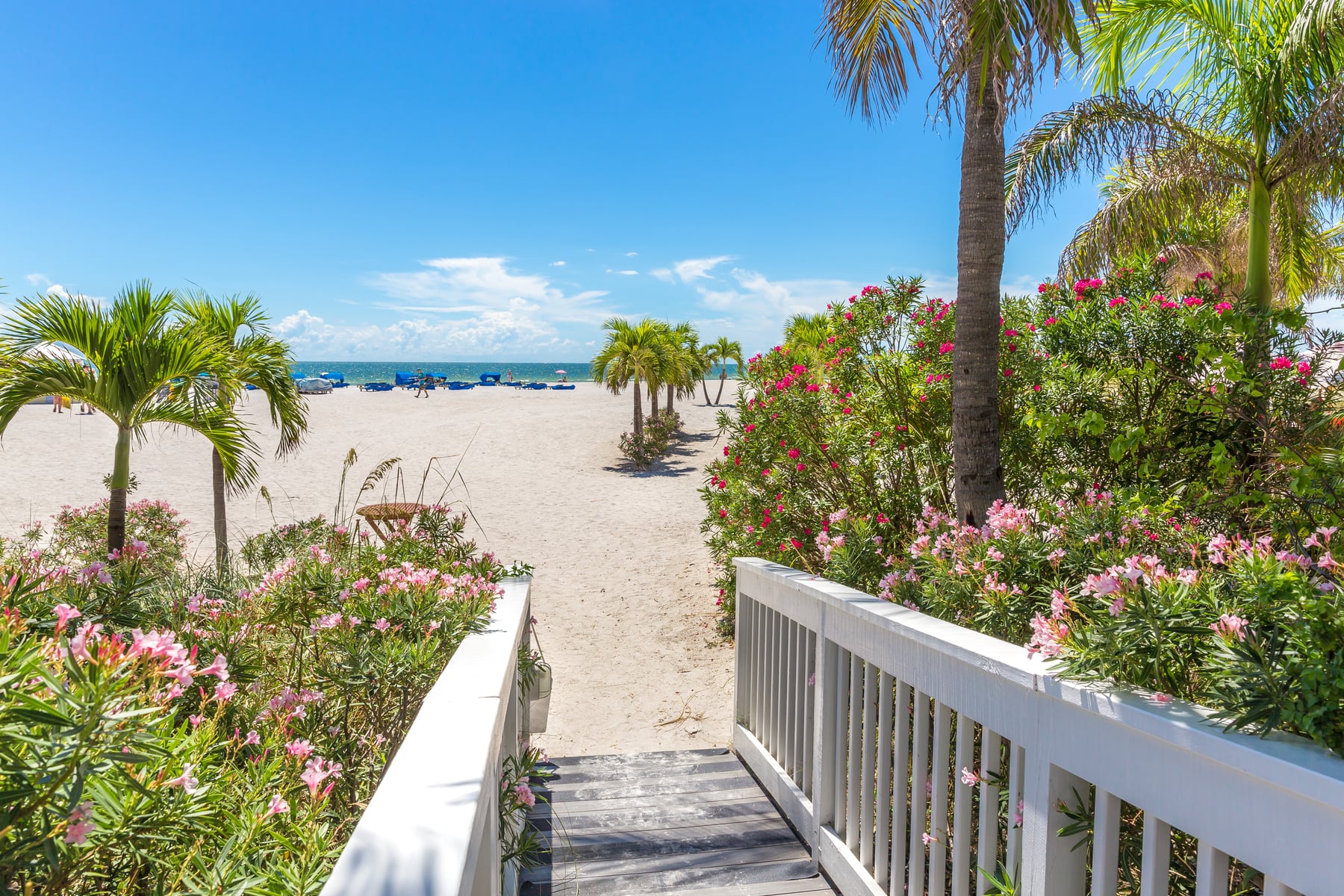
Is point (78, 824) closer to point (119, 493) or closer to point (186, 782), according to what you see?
point (186, 782)

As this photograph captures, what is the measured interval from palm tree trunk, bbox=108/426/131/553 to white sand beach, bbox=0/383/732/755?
6.40ft

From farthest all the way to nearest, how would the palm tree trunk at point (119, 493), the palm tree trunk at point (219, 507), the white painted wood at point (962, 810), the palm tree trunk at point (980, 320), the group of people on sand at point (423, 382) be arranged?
the group of people on sand at point (423, 382), the palm tree trunk at point (219, 507), the palm tree trunk at point (119, 493), the palm tree trunk at point (980, 320), the white painted wood at point (962, 810)

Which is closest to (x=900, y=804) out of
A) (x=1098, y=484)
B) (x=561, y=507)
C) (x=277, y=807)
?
(x=277, y=807)

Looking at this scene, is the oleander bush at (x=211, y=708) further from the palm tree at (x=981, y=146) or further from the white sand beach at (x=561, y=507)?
the white sand beach at (x=561, y=507)

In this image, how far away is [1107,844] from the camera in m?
1.33

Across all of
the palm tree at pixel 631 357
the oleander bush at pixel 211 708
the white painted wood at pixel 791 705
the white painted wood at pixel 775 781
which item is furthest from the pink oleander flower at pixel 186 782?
the palm tree at pixel 631 357

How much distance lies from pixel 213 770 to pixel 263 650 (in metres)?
1.44

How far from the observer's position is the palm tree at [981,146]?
10.4 feet

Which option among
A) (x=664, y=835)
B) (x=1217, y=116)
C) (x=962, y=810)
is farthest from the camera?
(x=1217, y=116)

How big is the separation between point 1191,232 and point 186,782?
35.0ft

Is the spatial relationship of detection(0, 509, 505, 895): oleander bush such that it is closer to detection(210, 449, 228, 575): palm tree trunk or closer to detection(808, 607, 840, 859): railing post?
detection(808, 607, 840, 859): railing post

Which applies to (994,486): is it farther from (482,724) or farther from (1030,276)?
(482,724)

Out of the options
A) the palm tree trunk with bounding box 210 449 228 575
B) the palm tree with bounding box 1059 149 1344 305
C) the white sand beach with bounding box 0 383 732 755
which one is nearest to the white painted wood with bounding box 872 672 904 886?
the white sand beach with bounding box 0 383 732 755

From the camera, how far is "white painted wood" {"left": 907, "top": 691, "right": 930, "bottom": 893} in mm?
2041
